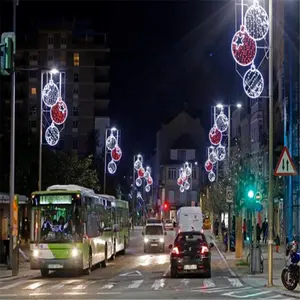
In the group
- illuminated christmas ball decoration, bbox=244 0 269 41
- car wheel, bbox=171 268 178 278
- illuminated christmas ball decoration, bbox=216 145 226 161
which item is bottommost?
car wheel, bbox=171 268 178 278

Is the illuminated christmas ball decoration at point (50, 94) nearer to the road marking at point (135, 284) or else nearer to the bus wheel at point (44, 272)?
the bus wheel at point (44, 272)

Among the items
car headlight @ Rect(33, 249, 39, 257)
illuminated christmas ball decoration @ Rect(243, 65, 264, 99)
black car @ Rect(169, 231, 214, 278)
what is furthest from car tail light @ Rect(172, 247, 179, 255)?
illuminated christmas ball decoration @ Rect(243, 65, 264, 99)

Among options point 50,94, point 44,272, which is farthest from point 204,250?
point 50,94

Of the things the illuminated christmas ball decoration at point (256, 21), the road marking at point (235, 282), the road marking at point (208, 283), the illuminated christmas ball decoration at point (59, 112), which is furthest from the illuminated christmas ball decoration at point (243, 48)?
the illuminated christmas ball decoration at point (59, 112)

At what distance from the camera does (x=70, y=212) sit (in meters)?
29.0

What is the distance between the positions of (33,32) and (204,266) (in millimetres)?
85526

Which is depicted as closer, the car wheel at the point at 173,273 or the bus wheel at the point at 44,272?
the car wheel at the point at 173,273

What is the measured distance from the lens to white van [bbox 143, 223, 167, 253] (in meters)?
48.8

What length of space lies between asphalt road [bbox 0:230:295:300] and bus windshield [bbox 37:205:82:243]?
157 centimetres

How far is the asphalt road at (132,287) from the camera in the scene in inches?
824

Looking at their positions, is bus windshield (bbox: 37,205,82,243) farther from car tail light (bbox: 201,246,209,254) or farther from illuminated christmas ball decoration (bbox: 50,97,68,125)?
illuminated christmas ball decoration (bbox: 50,97,68,125)

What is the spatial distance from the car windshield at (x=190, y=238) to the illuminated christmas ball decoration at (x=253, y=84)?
6583 millimetres

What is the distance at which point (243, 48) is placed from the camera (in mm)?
26906

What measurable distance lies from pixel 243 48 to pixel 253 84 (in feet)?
18.4
